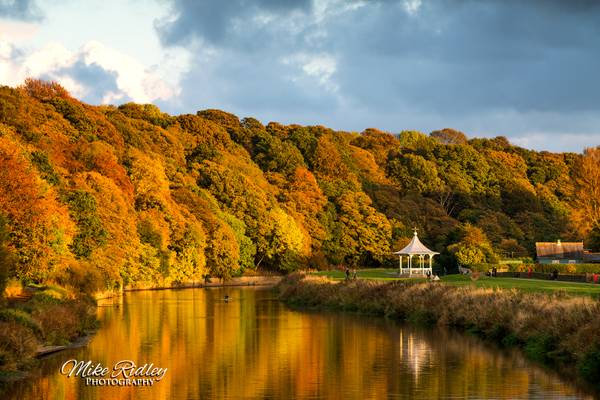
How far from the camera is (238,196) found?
110 m

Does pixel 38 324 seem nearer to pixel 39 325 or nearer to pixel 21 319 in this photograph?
pixel 39 325

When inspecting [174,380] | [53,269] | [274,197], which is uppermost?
[274,197]

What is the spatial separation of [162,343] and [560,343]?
16.5 meters

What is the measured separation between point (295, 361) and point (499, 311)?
1167cm

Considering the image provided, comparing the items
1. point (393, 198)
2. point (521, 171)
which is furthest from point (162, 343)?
point (521, 171)

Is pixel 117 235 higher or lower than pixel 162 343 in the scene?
higher

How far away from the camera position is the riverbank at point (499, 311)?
29.5 meters

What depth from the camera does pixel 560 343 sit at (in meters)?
31.4

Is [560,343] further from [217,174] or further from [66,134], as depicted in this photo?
[217,174]

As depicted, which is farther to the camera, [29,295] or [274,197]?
[274,197]

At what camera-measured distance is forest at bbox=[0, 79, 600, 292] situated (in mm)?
61125

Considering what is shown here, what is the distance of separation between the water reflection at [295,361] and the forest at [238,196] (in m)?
7.40

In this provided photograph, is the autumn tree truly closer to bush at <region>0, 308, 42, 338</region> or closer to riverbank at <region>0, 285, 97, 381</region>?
riverbank at <region>0, 285, 97, 381</region>

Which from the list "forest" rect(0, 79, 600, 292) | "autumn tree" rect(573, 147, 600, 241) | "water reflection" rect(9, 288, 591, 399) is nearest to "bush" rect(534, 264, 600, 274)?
"forest" rect(0, 79, 600, 292)
